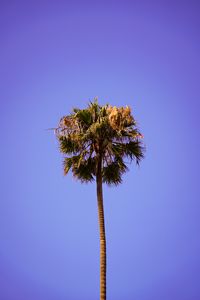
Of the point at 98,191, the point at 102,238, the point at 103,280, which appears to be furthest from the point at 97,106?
the point at 103,280

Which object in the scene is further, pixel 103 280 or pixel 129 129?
pixel 129 129

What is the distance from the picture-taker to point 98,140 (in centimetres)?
2097

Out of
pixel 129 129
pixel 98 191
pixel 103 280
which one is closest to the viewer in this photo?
pixel 103 280

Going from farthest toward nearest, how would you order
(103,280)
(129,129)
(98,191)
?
(129,129), (98,191), (103,280)

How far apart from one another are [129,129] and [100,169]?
7.95ft

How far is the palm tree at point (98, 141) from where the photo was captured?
68.6 ft

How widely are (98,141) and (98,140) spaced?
5 centimetres

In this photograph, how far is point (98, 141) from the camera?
2098cm

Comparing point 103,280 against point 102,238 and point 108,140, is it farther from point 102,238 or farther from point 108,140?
point 108,140

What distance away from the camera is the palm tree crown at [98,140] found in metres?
20.9

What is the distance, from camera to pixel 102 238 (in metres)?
19.3

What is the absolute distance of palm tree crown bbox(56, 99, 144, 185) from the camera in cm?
2094

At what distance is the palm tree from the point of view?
20906 mm

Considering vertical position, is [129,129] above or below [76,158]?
above
